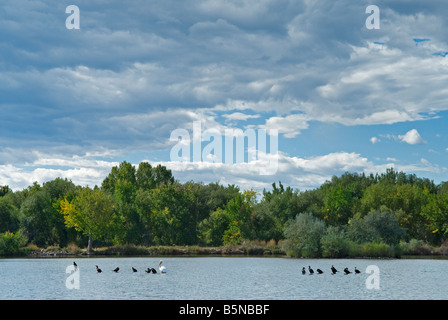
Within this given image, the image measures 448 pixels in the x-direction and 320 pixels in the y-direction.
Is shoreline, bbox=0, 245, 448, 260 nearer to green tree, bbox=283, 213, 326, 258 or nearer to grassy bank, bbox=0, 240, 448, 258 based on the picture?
grassy bank, bbox=0, 240, 448, 258

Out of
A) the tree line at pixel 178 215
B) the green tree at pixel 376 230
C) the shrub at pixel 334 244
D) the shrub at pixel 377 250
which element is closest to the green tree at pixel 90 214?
the tree line at pixel 178 215

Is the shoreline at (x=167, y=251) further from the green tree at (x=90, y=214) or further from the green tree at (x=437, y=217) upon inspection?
the green tree at (x=437, y=217)

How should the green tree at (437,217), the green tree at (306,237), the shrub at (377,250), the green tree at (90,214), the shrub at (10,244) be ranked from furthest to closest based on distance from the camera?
the green tree at (437,217), the green tree at (90,214), the shrub at (10,244), the shrub at (377,250), the green tree at (306,237)

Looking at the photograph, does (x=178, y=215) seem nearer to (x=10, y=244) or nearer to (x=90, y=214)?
(x=90, y=214)

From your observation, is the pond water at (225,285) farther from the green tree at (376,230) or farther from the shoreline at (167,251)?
the shoreline at (167,251)

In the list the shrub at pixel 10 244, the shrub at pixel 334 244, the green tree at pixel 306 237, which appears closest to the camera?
the shrub at pixel 334 244

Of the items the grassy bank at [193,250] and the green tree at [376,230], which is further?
the grassy bank at [193,250]

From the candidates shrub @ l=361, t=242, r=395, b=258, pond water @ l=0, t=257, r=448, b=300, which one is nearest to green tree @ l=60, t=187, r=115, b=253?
pond water @ l=0, t=257, r=448, b=300

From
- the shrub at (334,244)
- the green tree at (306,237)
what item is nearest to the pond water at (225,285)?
the shrub at (334,244)

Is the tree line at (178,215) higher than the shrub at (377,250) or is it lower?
higher

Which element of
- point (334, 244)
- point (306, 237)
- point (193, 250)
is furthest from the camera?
point (193, 250)

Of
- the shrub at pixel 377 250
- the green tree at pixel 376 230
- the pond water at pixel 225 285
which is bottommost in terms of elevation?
the pond water at pixel 225 285

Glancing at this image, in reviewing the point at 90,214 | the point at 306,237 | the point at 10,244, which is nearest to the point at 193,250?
the point at 90,214
